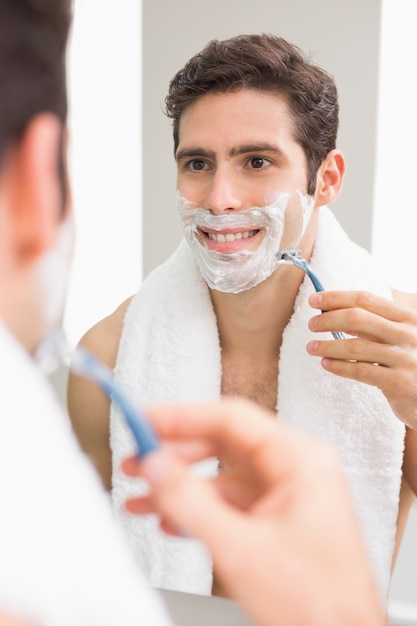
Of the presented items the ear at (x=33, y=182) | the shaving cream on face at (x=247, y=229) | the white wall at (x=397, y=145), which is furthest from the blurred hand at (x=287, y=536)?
the white wall at (x=397, y=145)

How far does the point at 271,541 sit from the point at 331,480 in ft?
0.16

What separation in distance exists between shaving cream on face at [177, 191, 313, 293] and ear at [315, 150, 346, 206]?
8cm

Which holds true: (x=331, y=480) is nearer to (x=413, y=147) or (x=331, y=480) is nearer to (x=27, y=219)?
(x=27, y=219)

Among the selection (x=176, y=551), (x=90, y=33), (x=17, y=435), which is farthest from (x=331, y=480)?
(x=90, y=33)

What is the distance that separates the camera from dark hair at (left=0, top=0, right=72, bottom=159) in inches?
12.1

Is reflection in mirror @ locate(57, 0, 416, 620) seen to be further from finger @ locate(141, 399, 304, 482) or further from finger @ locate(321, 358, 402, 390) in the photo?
finger @ locate(141, 399, 304, 482)

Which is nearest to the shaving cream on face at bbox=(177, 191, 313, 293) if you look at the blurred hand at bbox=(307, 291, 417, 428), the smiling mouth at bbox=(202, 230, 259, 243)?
the smiling mouth at bbox=(202, 230, 259, 243)

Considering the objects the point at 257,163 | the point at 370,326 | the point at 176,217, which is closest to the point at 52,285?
the point at 370,326

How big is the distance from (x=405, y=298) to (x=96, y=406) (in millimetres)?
537

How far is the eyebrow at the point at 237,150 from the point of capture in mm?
946

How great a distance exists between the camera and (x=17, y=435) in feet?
0.92

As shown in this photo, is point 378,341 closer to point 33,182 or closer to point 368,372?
point 368,372

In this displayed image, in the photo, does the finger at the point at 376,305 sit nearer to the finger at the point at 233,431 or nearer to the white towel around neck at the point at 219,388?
the white towel around neck at the point at 219,388

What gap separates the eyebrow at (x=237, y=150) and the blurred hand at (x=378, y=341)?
0.80 ft
